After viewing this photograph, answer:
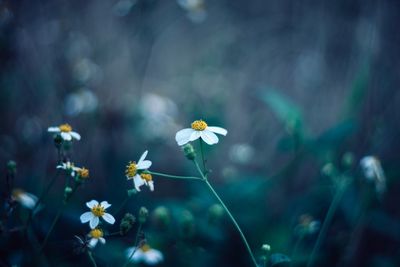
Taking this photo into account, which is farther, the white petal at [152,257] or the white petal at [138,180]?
the white petal at [152,257]

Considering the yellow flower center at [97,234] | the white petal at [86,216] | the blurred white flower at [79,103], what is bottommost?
the yellow flower center at [97,234]

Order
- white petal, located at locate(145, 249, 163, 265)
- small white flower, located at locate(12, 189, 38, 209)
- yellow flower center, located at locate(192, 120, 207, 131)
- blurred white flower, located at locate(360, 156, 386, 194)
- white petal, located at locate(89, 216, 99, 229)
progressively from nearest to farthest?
1. white petal, located at locate(89, 216, 99, 229)
2. yellow flower center, located at locate(192, 120, 207, 131)
3. white petal, located at locate(145, 249, 163, 265)
4. small white flower, located at locate(12, 189, 38, 209)
5. blurred white flower, located at locate(360, 156, 386, 194)

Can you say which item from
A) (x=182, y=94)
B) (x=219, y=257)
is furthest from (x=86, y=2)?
(x=219, y=257)

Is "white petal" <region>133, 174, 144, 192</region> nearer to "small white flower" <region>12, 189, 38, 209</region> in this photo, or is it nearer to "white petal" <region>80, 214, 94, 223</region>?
"white petal" <region>80, 214, 94, 223</region>

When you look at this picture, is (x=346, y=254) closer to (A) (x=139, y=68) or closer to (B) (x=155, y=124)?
(B) (x=155, y=124)

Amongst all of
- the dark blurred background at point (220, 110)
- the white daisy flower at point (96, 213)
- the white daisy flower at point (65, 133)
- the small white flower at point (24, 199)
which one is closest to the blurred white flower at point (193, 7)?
the dark blurred background at point (220, 110)

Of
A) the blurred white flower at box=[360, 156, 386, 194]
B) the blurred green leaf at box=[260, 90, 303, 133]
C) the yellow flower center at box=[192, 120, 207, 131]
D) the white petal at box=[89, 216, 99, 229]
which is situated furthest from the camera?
the blurred green leaf at box=[260, 90, 303, 133]

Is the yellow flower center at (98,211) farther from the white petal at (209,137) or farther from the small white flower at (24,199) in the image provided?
the small white flower at (24,199)

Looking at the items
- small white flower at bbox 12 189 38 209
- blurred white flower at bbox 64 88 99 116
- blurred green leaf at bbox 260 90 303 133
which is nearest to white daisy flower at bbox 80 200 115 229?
small white flower at bbox 12 189 38 209
